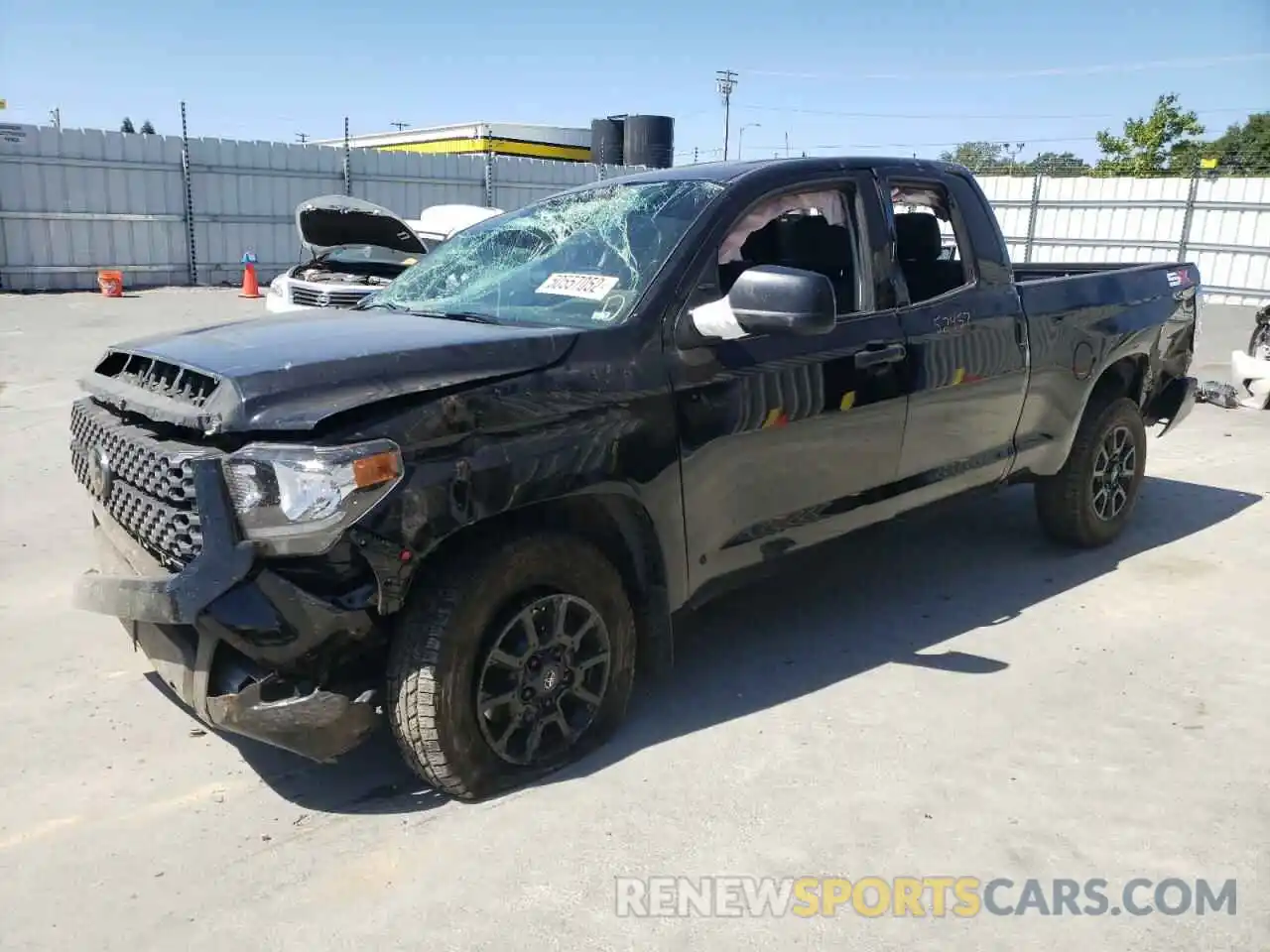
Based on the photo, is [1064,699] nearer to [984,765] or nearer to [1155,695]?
[1155,695]

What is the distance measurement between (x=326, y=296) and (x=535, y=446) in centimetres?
660

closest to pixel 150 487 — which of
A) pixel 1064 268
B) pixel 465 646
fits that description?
pixel 465 646

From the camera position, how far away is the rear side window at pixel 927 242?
4133 mm

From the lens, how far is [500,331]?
10.2ft

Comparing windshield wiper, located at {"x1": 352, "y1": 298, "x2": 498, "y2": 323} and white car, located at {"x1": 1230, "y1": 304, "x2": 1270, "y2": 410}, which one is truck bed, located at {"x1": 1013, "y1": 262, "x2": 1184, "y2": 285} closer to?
windshield wiper, located at {"x1": 352, "y1": 298, "x2": 498, "y2": 323}

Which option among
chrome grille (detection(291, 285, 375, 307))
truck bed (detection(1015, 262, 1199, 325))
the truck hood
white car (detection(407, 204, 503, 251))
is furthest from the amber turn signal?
white car (detection(407, 204, 503, 251))

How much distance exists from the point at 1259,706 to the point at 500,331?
301 cm

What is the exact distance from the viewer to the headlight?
2.54 meters

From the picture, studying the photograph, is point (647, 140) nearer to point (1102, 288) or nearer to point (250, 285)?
point (250, 285)

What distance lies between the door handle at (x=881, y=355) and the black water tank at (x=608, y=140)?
85.7 ft

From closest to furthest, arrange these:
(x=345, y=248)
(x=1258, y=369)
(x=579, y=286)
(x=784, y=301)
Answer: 1. (x=784, y=301)
2. (x=579, y=286)
3. (x=1258, y=369)
4. (x=345, y=248)

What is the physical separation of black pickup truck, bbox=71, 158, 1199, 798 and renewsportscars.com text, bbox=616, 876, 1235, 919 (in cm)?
64

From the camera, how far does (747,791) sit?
3.11m

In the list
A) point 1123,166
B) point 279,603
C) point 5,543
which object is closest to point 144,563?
point 279,603
